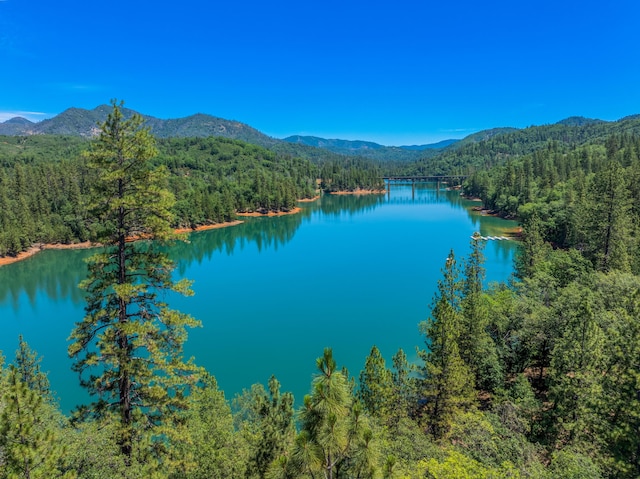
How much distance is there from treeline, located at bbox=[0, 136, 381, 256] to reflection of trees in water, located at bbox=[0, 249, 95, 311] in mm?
5082

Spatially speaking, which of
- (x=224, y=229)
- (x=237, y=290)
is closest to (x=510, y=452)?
(x=237, y=290)

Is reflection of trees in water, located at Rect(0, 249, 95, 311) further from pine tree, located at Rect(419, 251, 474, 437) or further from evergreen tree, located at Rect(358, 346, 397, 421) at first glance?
pine tree, located at Rect(419, 251, 474, 437)

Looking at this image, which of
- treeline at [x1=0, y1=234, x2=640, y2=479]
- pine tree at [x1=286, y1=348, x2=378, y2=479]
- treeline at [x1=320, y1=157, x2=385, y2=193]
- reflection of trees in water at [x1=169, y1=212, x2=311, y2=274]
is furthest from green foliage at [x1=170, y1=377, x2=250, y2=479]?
treeline at [x1=320, y1=157, x2=385, y2=193]

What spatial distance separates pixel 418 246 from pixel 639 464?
55.7 meters

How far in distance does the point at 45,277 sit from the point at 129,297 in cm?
5271

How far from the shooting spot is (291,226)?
91000 mm

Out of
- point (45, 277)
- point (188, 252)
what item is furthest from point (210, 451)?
point (188, 252)

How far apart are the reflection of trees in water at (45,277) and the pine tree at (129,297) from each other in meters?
37.2

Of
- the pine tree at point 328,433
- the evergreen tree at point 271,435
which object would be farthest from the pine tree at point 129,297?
the pine tree at point 328,433

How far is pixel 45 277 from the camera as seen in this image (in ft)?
168

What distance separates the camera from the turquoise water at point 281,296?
28109 mm

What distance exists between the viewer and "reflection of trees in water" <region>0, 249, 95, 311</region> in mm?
44531

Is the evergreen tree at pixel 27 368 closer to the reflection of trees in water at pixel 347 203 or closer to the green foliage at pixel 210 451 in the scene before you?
the green foliage at pixel 210 451

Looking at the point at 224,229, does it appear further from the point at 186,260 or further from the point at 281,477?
the point at 281,477
